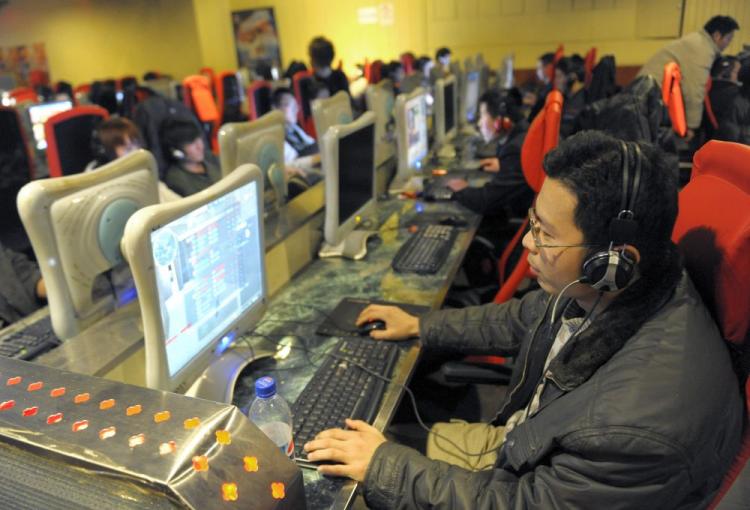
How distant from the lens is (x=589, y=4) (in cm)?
813

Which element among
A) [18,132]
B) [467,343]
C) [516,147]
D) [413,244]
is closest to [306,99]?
[18,132]

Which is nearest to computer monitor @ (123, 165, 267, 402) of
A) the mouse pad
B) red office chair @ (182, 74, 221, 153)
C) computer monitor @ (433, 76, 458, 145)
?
the mouse pad

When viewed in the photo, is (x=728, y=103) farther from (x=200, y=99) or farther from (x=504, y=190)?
(x=200, y=99)

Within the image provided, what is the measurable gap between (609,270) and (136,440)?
77 cm

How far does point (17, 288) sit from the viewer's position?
2.15m

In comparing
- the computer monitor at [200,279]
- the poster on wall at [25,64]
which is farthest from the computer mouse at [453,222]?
the poster on wall at [25,64]

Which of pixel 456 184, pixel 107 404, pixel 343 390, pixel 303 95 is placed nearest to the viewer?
pixel 107 404

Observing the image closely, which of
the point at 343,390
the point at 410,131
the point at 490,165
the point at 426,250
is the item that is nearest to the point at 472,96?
the point at 490,165

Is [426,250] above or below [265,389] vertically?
below

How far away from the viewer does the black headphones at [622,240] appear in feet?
3.13

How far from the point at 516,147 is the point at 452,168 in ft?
3.15

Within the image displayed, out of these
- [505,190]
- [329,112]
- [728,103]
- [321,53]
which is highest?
[321,53]

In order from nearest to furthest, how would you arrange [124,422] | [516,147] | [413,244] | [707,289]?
[124,422] < [707,289] < [413,244] < [516,147]

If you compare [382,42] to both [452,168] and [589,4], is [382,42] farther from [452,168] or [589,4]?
[452,168]
